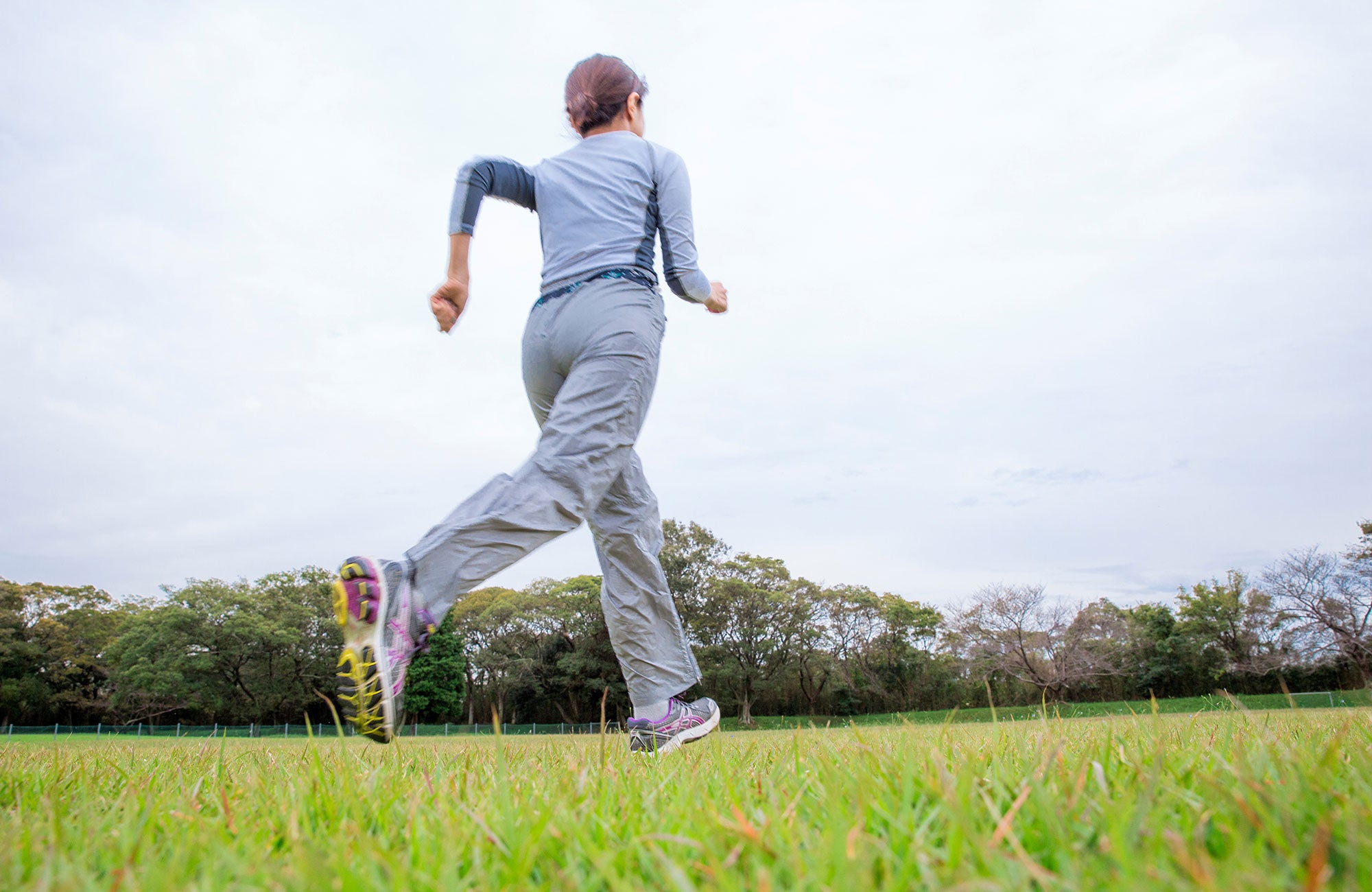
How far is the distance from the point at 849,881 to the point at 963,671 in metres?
46.4

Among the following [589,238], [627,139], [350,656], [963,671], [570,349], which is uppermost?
[627,139]

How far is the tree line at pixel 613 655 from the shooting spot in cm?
4012

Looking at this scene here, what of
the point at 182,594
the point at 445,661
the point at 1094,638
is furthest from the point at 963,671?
the point at 182,594

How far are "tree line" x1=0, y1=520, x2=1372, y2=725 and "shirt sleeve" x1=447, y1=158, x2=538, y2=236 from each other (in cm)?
3725

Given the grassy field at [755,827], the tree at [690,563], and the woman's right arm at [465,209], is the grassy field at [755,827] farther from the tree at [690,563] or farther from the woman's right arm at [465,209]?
the tree at [690,563]

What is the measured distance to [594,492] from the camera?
2154 mm

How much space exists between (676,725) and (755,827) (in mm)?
1775

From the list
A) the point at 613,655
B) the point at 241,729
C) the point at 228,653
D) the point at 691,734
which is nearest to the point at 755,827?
the point at 691,734

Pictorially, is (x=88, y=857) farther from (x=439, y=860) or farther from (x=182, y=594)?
(x=182, y=594)

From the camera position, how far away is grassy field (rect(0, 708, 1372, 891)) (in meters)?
0.65

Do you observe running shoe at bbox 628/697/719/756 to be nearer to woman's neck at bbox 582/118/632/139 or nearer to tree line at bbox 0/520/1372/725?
woman's neck at bbox 582/118/632/139

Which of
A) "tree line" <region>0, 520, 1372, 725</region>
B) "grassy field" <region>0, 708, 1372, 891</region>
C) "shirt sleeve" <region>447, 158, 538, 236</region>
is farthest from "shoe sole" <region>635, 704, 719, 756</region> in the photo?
"tree line" <region>0, 520, 1372, 725</region>

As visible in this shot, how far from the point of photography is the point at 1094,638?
4141cm

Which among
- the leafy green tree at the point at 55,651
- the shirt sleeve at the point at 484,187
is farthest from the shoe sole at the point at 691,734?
the leafy green tree at the point at 55,651
